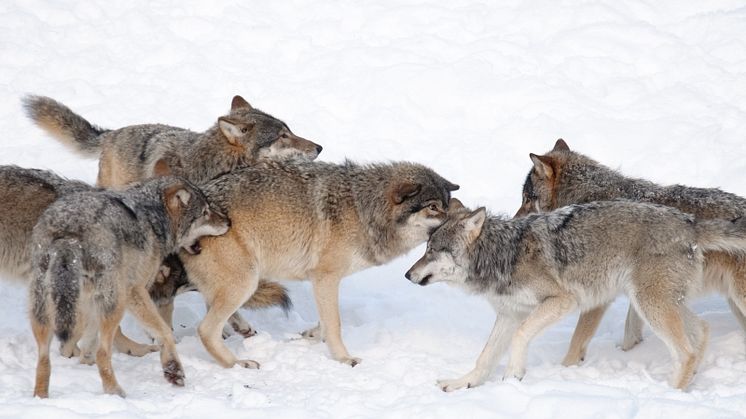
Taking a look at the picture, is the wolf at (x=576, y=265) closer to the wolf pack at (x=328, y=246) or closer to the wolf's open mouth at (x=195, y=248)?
the wolf pack at (x=328, y=246)

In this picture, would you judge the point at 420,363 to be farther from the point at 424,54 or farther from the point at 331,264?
the point at 424,54

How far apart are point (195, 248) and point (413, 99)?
6444 millimetres

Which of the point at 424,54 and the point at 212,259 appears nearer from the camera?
the point at 212,259

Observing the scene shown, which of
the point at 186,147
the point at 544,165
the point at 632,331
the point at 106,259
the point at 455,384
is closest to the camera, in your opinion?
the point at 106,259

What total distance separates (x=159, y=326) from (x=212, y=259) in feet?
3.00

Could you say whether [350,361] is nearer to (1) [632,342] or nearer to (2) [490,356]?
(2) [490,356]

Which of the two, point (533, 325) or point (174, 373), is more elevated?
point (533, 325)

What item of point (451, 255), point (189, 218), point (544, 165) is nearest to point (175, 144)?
point (189, 218)

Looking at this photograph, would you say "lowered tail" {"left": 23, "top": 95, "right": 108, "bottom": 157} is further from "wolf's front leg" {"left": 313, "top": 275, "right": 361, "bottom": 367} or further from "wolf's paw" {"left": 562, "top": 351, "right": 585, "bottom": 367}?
"wolf's paw" {"left": 562, "top": 351, "right": 585, "bottom": 367}

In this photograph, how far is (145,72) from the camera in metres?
14.7

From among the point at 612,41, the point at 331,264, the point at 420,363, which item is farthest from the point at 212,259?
the point at 612,41

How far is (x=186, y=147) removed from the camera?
9828mm

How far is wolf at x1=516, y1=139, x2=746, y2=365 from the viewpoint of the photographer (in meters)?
7.98

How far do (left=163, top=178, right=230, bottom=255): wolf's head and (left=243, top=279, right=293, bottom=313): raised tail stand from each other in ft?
3.03
